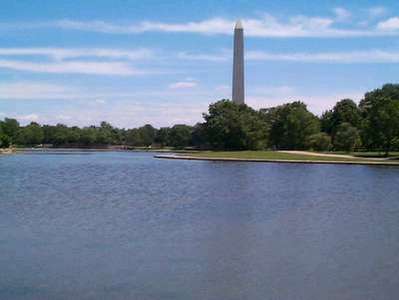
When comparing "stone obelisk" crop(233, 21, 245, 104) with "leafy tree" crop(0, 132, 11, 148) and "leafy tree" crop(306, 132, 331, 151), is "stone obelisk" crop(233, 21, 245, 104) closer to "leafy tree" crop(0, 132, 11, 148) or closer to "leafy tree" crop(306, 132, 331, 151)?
"leafy tree" crop(306, 132, 331, 151)

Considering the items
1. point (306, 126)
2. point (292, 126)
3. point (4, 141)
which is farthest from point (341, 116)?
point (4, 141)

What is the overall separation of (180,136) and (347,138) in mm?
61614

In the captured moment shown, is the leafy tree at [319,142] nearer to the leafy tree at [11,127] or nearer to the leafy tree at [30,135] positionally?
the leafy tree at [11,127]

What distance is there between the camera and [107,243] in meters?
13.6

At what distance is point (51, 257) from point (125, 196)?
12713 mm

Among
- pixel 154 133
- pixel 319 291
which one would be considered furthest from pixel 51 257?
pixel 154 133

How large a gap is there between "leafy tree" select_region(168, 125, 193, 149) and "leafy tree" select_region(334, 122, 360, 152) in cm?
5391

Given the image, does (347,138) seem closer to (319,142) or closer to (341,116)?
(319,142)

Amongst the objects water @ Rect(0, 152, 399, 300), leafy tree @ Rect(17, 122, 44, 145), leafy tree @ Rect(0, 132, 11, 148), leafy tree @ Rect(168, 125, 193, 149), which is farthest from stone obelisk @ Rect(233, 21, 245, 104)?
leafy tree @ Rect(17, 122, 44, 145)

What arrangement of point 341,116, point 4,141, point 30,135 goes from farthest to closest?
1. point 30,135
2. point 4,141
3. point 341,116

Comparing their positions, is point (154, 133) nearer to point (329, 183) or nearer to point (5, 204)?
point (329, 183)

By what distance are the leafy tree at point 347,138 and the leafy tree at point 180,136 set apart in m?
53.9

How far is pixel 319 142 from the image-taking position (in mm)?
88312

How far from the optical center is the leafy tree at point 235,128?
90.9 metres
